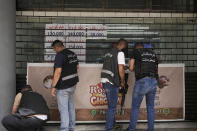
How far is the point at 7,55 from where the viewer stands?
23.0 feet

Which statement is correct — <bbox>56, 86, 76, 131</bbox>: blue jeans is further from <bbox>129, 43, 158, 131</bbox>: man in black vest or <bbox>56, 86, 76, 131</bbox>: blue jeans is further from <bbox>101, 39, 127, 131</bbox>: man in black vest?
<bbox>129, 43, 158, 131</bbox>: man in black vest

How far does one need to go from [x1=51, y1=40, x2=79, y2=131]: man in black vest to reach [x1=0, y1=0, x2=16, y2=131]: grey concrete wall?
101 centimetres

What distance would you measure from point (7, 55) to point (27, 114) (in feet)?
5.34

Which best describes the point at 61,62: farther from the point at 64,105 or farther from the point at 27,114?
the point at 27,114

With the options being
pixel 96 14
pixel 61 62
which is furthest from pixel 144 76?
pixel 96 14

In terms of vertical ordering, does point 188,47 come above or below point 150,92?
above

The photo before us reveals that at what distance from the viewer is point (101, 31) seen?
798 cm

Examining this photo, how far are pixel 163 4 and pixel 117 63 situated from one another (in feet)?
7.61

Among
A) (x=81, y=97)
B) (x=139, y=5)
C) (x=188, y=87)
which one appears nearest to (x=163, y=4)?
(x=139, y=5)

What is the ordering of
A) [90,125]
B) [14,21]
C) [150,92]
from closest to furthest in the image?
1. [150,92]
2. [14,21]
3. [90,125]

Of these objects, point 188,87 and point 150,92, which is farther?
point 188,87

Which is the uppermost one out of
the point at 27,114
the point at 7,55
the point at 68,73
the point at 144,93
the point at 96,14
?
the point at 96,14

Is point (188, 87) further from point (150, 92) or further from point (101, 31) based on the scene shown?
point (101, 31)

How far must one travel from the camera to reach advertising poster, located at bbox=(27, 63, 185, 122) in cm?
768
